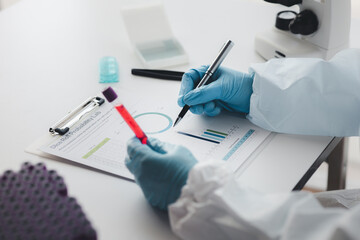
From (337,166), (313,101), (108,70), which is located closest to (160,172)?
(313,101)

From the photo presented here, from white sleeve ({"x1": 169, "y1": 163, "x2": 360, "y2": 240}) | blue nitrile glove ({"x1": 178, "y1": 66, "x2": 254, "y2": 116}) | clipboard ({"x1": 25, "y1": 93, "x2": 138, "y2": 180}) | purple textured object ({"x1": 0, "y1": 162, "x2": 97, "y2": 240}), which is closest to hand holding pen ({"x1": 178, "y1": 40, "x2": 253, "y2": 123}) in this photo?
blue nitrile glove ({"x1": 178, "y1": 66, "x2": 254, "y2": 116})

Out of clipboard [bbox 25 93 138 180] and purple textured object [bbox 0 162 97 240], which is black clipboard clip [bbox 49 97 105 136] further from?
purple textured object [bbox 0 162 97 240]

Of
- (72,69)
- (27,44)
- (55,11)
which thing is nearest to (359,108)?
(72,69)

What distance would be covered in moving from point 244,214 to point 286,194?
0.08m

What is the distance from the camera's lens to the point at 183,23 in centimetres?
149

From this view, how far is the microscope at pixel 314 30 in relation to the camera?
1.18m

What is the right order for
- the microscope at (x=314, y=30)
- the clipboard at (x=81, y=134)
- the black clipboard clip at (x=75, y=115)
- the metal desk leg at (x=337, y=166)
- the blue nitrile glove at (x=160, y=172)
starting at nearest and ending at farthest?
the blue nitrile glove at (x=160, y=172), the clipboard at (x=81, y=134), the black clipboard clip at (x=75, y=115), the microscope at (x=314, y=30), the metal desk leg at (x=337, y=166)

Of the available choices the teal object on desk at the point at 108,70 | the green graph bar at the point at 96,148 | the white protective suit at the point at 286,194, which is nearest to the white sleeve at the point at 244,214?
the white protective suit at the point at 286,194

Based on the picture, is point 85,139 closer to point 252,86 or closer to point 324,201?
point 252,86

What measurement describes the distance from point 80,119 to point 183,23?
581mm

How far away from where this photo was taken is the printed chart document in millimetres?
932

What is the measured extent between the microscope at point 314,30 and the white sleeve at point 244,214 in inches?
22.5

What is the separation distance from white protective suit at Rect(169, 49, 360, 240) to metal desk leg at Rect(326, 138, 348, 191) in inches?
17.3

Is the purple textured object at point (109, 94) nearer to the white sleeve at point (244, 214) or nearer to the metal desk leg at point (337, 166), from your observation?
the white sleeve at point (244, 214)
